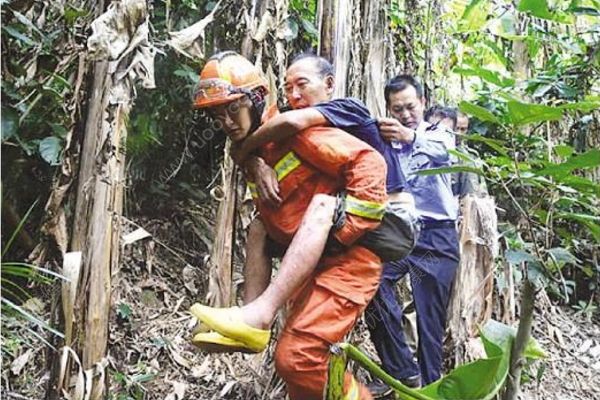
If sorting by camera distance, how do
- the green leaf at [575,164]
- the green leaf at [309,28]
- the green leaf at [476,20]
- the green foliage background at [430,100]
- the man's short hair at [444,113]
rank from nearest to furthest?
the green leaf at [575,164], the green foliage background at [430,100], the man's short hair at [444,113], the green leaf at [309,28], the green leaf at [476,20]

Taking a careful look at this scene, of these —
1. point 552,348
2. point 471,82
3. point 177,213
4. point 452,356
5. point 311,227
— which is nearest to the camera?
point 311,227

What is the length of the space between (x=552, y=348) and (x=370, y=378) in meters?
1.73

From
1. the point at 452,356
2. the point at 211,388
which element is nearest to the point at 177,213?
the point at 211,388

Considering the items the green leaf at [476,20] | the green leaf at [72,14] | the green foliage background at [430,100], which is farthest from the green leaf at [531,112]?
the green leaf at [476,20]

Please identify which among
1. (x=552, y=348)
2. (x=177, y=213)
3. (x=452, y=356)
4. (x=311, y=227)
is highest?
(x=311, y=227)

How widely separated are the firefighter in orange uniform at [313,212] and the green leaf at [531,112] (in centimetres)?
113

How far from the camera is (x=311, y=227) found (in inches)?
86.0

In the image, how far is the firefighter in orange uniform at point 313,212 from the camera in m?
2.19

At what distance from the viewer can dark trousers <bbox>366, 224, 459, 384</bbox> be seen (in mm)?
2889

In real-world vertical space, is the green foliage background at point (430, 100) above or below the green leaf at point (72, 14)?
below

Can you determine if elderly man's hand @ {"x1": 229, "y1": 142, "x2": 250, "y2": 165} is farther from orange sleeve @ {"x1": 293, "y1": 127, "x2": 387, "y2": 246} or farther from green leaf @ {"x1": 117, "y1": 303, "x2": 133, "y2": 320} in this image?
green leaf @ {"x1": 117, "y1": 303, "x2": 133, "y2": 320}

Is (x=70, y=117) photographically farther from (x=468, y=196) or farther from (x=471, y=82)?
(x=471, y=82)

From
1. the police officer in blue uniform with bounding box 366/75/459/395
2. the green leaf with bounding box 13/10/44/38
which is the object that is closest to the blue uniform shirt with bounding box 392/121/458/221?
the police officer in blue uniform with bounding box 366/75/459/395

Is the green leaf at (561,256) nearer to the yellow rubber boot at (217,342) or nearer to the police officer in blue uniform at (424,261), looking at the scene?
the yellow rubber boot at (217,342)
